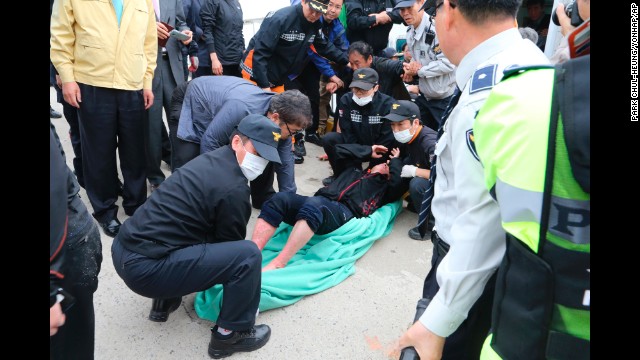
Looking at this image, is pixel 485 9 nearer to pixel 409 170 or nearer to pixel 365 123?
pixel 409 170

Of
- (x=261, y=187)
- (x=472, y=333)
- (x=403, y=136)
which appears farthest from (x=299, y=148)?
(x=472, y=333)

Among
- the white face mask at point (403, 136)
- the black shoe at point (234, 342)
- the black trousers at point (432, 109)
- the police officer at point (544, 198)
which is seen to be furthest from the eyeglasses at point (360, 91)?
the police officer at point (544, 198)

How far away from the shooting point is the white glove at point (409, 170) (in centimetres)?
360

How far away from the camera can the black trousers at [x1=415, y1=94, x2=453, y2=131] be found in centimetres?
425

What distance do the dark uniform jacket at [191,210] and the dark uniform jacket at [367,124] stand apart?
6.18 feet

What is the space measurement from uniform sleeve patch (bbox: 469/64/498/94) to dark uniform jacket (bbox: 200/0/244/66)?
14.0 feet

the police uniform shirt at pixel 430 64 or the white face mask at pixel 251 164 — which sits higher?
the police uniform shirt at pixel 430 64

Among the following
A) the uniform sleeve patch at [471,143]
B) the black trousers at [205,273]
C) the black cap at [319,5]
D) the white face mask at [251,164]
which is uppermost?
the black cap at [319,5]

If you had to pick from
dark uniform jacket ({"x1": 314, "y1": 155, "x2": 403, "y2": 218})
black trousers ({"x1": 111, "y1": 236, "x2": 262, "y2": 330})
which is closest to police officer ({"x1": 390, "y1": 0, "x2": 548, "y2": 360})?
black trousers ({"x1": 111, "y1": 236, "x2": 262, "y2": 330})

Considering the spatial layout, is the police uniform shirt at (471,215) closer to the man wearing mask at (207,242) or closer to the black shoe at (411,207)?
the man wearing mask at (207,242)

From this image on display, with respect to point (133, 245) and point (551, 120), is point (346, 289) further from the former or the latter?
point (551, 120)

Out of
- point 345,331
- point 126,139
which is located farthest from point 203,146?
point 345,331
